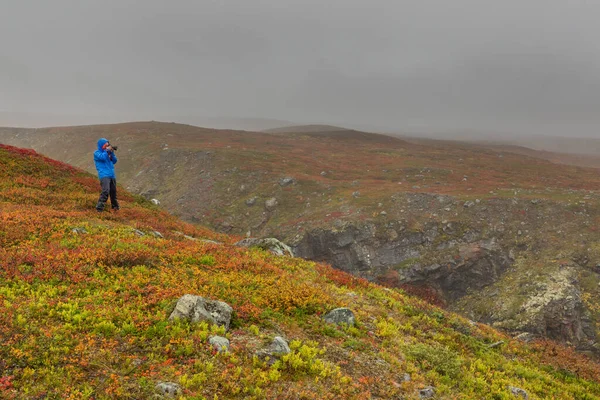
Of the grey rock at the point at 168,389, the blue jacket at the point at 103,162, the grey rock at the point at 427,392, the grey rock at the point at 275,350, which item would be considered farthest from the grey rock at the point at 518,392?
the blue jacket at the point at 103,162

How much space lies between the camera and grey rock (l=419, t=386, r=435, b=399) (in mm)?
8141

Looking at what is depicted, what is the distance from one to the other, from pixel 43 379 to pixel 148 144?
7801 centimetres

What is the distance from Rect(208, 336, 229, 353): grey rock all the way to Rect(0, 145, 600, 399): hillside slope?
0.12 meters

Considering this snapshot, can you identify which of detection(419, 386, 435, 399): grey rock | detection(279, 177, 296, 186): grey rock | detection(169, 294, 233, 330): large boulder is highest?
detection(279, 177, 296, 186): grey rock

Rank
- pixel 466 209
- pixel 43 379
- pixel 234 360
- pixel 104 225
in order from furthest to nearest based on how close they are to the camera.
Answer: pixel 466 209
pixel 104 225
pixel 234 360
pixel 43 379

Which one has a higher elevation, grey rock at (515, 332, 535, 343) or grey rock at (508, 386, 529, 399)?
grey rock at (508, 386, 529, 399)

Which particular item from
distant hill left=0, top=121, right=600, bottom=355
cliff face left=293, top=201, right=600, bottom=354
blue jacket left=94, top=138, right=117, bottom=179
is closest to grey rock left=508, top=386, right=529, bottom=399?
distant hill left=0, top=121, right=600, bottom=355

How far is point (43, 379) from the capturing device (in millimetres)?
5930

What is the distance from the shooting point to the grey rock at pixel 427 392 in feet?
26.7

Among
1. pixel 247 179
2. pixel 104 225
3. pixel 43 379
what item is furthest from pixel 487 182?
pixel 43 379

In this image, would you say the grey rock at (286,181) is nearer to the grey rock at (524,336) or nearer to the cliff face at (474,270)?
the cliff face at (474,270)

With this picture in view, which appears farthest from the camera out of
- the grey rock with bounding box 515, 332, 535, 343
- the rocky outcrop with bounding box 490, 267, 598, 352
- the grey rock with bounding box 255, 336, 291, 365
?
the rocky outcrop with bounding box 490, 267, 598, 352

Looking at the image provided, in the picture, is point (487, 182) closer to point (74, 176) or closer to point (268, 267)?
point (268, 267)

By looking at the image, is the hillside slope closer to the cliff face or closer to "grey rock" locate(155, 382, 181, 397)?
"grey rock" locate(155, 382, 181, 397)
